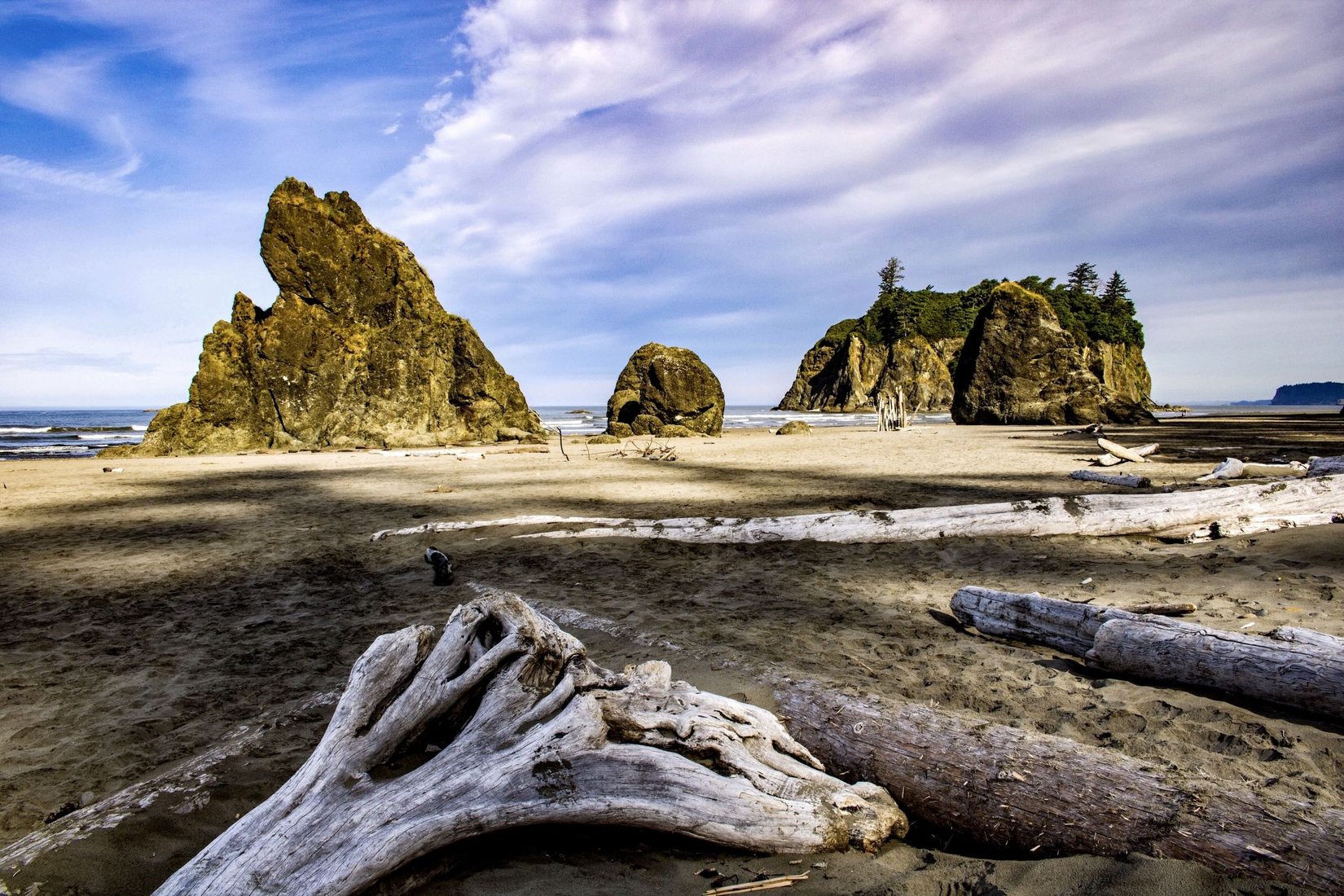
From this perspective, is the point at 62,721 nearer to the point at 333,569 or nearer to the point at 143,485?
the point at 333,569

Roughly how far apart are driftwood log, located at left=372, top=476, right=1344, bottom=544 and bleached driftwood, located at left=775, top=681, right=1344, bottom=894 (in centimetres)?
444

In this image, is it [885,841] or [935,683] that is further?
[935,683]

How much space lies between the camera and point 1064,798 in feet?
7.27

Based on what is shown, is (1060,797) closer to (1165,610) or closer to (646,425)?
(1165,610)

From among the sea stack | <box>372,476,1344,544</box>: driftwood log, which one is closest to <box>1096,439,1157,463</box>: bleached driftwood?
<box>372,476,1344,544</box>: driftwood log

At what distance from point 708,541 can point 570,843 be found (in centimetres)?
514

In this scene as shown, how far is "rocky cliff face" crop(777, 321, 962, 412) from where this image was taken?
2842 inches

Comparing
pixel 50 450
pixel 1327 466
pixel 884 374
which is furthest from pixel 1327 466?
pixel 884 374

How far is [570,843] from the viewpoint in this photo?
2395mm

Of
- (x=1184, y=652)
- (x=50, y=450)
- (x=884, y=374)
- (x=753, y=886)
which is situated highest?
(x=884, y=374)

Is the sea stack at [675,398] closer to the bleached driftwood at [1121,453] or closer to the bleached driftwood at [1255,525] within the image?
the bleached driftwood at [1121,453]

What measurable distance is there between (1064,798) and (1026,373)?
3281 centimetres

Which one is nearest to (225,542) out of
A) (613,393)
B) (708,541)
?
(708,541)

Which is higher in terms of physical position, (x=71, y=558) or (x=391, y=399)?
(x=391, y=399)
